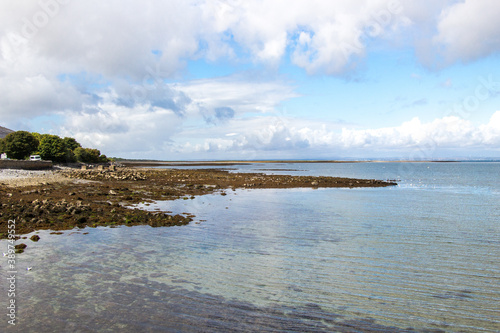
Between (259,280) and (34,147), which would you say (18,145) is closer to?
→ (34,147)

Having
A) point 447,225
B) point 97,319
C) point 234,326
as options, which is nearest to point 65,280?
point 97,319

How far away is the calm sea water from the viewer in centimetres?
855

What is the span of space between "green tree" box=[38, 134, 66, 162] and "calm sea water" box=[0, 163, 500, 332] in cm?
11237

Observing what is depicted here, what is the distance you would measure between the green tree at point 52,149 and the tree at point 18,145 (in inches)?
172

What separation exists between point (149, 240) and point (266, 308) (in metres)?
9.53

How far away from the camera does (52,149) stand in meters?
113

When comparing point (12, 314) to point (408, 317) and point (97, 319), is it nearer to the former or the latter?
point (97, 319)

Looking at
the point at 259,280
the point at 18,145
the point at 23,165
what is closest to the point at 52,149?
the point at 18,145

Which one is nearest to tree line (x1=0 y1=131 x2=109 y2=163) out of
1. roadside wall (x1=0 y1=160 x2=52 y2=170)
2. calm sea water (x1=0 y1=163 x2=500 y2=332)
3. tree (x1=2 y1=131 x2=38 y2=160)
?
tree (x1=2 y1=131 x2=38 y2=160)

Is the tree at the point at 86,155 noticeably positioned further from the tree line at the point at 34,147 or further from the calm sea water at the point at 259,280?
the calm sea water at the point at 259,280

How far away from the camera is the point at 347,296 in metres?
10.2

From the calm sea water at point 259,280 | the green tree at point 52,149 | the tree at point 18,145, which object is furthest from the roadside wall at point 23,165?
the calm sea water at point 259,280

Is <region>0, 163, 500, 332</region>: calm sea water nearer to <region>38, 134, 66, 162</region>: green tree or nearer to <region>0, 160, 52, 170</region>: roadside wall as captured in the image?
<region>0, 160, 52, 170</region>: roadside wall

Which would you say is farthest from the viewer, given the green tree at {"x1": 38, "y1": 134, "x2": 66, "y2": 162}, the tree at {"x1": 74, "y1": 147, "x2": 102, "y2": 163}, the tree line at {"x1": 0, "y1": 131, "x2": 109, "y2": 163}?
the tree at {"x1": 74, "y1": 147, "x2": 102, "y2": 163}
